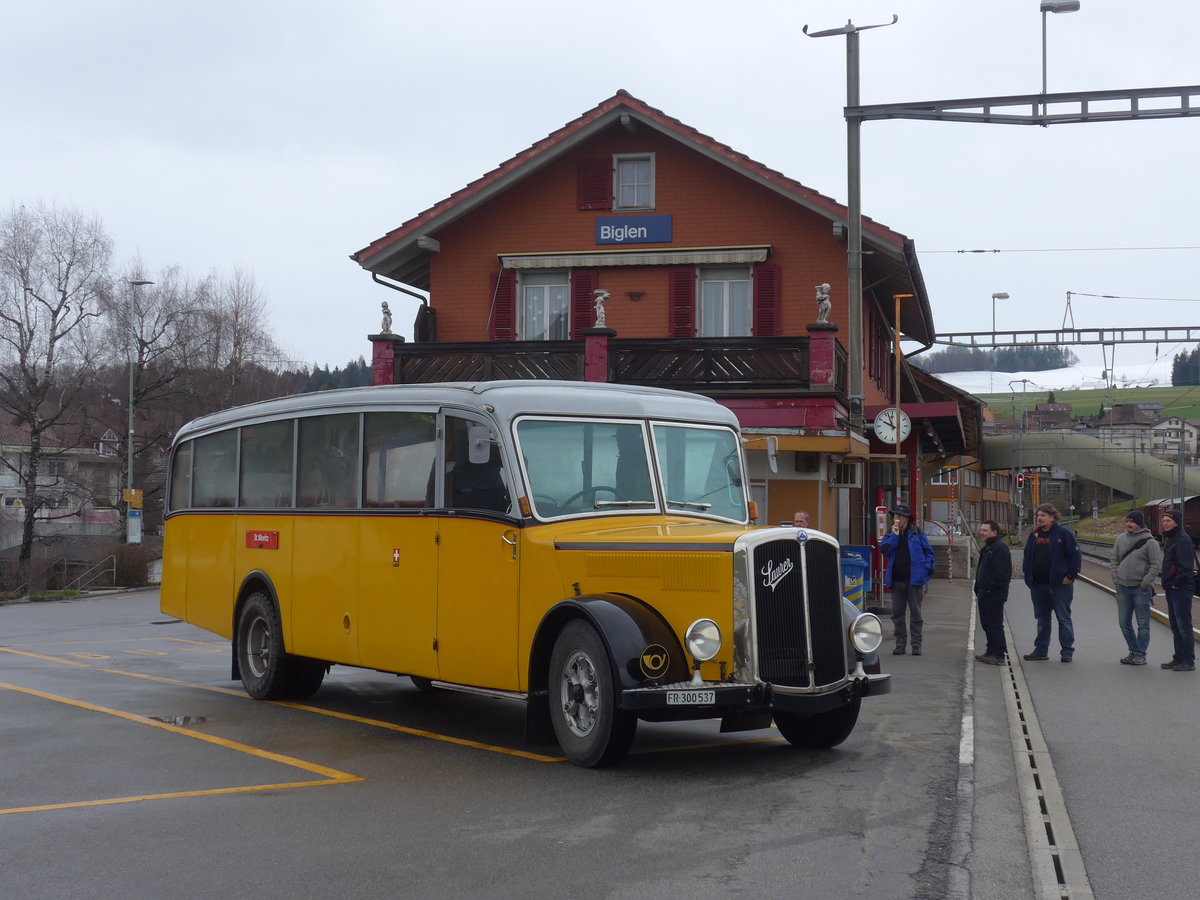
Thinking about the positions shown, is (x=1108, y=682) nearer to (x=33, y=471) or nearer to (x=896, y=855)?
(x=896, y=855)

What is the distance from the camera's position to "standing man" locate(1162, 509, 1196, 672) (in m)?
15.2

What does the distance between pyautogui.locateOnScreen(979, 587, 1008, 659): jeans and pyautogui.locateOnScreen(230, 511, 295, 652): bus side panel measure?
7.73 m

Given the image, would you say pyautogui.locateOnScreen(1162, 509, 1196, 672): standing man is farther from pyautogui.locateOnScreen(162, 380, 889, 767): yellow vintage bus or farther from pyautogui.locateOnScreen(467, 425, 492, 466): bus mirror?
pyautogui.locateOnScreen(467, 425, 492, 466): bus mirror

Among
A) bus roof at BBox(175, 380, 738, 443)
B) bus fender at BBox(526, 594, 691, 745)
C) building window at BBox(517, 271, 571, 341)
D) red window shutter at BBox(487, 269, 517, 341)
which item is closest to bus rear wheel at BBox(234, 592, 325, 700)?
bus roof at BBox(175, 380, 738, 443)

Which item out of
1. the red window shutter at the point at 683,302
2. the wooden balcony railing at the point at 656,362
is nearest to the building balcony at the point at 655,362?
the wooden balcony railing at the point at 656,362

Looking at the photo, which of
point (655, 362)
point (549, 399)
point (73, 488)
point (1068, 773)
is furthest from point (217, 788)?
point (73, 488)

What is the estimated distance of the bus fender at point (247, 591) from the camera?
1241 cm

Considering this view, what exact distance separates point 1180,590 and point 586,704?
9250mm

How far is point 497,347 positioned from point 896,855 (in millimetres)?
17492

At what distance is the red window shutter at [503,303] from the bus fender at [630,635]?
1829 cm

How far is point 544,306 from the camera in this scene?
27.1 metres

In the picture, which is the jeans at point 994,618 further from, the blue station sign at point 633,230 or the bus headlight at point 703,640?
the blue station sign at point 633,230

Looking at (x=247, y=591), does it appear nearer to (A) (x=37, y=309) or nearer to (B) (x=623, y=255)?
(B) (x=623, y=255)

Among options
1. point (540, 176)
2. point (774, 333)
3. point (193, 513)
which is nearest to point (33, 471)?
point (540, 176)
